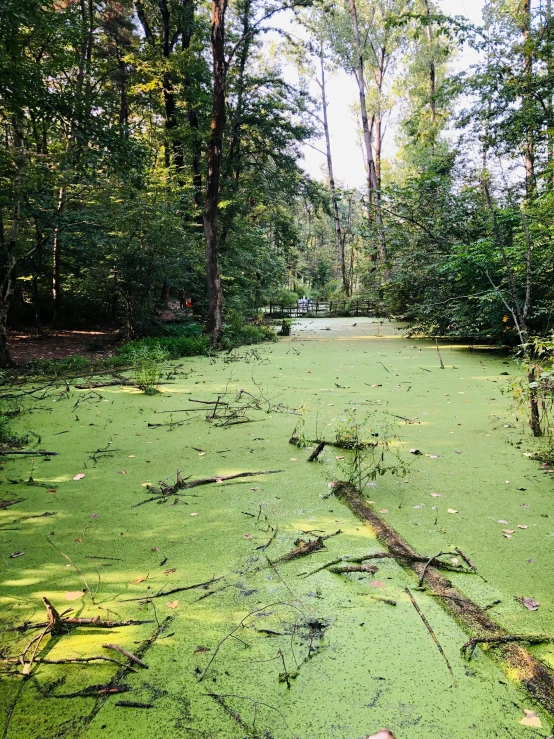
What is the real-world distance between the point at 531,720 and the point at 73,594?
1.35 m

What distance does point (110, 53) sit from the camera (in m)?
10.2

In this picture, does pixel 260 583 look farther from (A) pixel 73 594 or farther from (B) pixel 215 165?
(B) pixel 215 165

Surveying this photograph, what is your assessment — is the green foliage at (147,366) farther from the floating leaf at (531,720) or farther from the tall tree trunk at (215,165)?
the floating leaf at (531,720)

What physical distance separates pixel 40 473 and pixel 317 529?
167 centimetres

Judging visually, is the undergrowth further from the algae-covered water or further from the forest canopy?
the algae-covered water

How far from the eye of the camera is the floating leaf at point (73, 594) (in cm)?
149

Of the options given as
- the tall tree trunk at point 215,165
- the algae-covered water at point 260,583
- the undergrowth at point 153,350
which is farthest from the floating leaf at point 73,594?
the tall tree trunk at point 215,165

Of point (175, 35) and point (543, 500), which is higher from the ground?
point (175, 35)

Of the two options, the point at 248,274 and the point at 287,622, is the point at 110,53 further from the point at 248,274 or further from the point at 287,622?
the point at 287,622

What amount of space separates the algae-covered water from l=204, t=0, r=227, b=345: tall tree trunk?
4958 mm

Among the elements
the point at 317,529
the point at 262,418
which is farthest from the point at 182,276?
the point at 317,529

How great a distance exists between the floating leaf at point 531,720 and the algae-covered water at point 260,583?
1cm

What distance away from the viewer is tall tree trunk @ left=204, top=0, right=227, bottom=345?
6980 millimetres

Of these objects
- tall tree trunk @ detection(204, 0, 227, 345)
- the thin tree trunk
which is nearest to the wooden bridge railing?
the thin tree trunk
